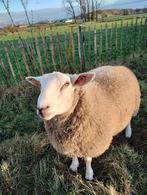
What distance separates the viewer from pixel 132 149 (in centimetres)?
388

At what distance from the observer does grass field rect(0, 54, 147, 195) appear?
3.38 m

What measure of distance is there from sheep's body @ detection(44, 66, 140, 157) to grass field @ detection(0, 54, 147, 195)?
1.16 ft

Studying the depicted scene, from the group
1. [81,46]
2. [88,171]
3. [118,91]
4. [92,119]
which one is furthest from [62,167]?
[81,46]

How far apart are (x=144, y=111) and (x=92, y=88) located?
1.82 m

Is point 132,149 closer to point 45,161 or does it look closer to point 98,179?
point 98,179

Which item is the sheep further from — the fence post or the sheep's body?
the fence post

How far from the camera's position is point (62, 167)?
377 cm

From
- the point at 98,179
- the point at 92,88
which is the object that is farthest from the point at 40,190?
the point at 92,88

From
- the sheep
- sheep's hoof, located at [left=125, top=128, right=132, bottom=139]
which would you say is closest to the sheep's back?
the sheep

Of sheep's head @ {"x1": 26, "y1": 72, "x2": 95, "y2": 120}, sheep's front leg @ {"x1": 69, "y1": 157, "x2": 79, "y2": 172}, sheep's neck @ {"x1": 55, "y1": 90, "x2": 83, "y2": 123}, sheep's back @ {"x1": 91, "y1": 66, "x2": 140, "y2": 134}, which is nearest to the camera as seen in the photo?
sheep's head @ {"x1": 26, "y1": 72, "x2": 95, "y2": 120}

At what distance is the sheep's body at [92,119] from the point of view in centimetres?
315

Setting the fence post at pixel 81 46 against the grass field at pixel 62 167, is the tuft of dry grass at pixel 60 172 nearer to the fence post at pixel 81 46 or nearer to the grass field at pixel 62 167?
the grass field at pixel 62 167

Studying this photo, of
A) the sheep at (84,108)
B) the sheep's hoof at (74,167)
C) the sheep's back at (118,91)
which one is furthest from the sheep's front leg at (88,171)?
the sheep's back at (118,91)

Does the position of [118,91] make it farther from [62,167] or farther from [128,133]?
[62,167]
